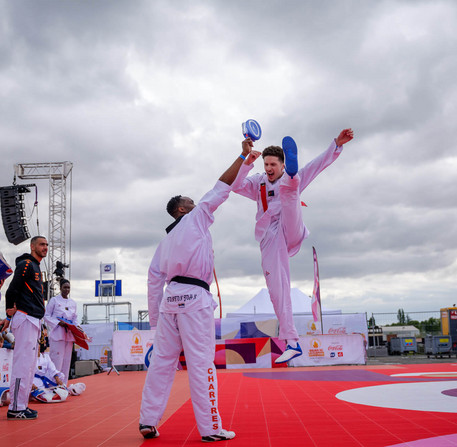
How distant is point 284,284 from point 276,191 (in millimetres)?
878

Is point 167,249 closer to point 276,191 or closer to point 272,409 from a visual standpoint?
point 276,191

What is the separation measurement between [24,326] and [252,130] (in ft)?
12.2

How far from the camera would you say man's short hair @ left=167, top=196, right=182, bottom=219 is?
16.7ft

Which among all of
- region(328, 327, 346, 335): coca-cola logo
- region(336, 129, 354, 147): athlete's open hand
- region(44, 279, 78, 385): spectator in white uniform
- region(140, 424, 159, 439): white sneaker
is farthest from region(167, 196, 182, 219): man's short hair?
region(328, 327, 346, 335): coca-cola logo

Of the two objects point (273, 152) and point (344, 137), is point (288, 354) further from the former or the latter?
point (344, 137)

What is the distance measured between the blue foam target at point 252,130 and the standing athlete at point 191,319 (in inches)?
2.2

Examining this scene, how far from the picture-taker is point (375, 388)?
328 inches

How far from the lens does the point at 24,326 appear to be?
6.11 metres

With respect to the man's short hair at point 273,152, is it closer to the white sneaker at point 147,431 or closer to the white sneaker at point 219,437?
the white sneaker at point 219,437

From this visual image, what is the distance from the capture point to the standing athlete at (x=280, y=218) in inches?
176

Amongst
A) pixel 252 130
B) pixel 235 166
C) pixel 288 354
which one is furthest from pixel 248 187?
pixel 288 354

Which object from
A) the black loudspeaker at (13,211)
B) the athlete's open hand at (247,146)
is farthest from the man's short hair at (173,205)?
the black loudspeaker at (13,211)

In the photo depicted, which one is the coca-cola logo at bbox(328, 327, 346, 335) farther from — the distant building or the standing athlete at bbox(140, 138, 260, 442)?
the standing athlete at bbox(140, 138, 260, 442)

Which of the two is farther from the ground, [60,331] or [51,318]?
[51,318]
